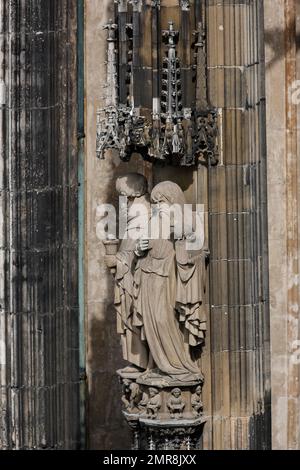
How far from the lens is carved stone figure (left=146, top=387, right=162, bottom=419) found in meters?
28.6

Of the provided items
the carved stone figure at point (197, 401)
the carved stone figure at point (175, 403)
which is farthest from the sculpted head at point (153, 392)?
the carved stone figure at point (197, 401)

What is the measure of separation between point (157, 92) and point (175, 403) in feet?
9.77

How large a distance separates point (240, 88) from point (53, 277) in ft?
9.27

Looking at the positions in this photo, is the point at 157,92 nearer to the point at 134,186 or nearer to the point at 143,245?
the point at 134,186

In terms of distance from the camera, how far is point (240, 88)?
2892cm

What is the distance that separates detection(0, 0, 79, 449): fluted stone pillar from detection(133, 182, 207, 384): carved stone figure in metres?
1.56

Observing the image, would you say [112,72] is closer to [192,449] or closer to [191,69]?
[191,69]

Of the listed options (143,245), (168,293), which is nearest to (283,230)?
(168,293)

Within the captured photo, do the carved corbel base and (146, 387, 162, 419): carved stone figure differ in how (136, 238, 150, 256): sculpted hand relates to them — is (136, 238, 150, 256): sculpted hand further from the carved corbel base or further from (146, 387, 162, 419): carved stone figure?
(146, 387, 162, 419): carved stone figure

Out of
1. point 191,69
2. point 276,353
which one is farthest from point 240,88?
point 276,353

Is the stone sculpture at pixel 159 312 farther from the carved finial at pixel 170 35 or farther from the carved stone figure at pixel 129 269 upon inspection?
the carved finial at pixel 170 35

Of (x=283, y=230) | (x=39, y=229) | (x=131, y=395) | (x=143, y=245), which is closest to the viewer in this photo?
(x=143, y=245)

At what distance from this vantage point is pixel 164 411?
2866 centimetres

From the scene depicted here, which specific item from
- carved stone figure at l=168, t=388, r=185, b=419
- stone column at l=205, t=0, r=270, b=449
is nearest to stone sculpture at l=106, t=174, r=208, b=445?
carved stone figure at l=168, t=388, r=185, b=419
